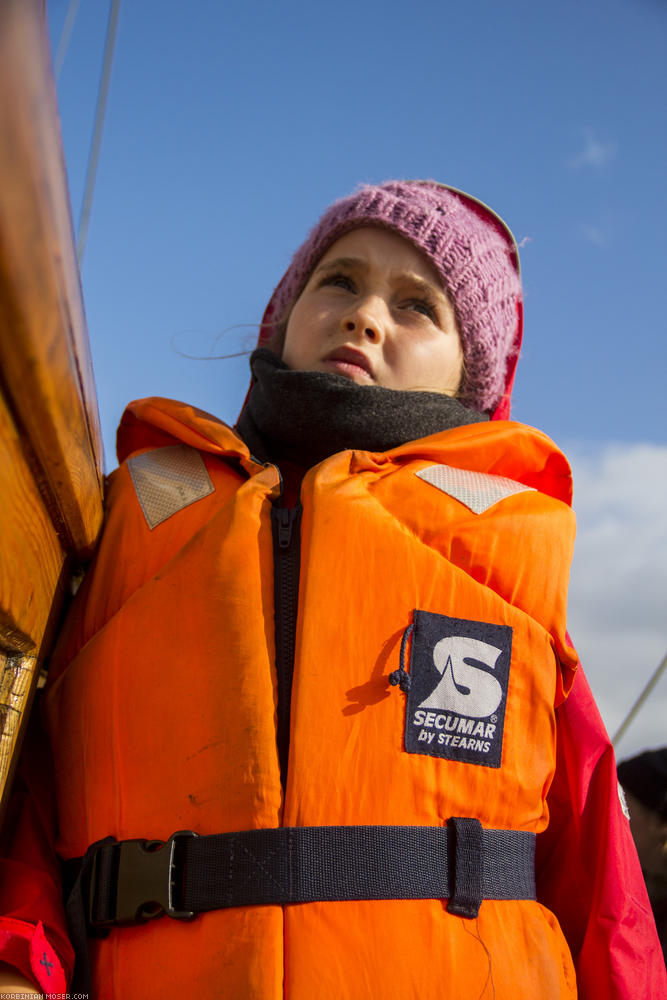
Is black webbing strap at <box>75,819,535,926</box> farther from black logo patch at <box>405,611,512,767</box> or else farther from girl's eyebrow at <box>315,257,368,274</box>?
girl's eyebrow at <box>315,257,368,274</box>

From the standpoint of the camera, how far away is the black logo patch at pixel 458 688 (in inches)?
51.4

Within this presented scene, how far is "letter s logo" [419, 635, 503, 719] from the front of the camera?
52.6 inches

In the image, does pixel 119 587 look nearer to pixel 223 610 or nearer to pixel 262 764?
pixel 223 610

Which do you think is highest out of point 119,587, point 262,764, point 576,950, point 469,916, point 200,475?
point 200,475

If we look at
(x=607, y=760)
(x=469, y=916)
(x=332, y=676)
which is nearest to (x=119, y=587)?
(x=332, y=676)

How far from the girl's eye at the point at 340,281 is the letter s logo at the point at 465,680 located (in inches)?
42.0

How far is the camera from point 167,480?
1.57 metres

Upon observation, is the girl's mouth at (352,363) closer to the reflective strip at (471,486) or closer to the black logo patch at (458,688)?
the reflective strip at (471,486)

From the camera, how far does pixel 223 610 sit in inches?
52.2

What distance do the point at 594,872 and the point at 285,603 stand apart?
71 cm

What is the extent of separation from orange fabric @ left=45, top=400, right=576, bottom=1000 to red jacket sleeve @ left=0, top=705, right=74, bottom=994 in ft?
0.15

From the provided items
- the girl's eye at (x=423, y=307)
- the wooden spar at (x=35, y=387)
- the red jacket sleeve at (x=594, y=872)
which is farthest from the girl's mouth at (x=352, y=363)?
the red jacket sleeve at (x=594, y=872)

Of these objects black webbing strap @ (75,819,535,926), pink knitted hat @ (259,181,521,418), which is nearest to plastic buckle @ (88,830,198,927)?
black webbing strap @ (75,819,535,926)

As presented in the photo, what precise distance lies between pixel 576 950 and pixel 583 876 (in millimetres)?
122
